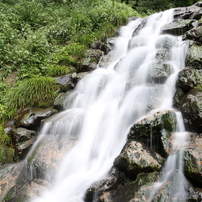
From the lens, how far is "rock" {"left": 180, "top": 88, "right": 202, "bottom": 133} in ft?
12.7

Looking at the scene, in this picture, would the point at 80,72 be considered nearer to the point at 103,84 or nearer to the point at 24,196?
the point at 103,84

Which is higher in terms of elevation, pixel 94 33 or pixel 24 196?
pixel 94 33

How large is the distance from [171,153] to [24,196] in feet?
9.63

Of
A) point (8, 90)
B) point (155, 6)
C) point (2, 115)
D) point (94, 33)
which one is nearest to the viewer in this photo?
point (2, 115)

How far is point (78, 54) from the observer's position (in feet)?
26.2

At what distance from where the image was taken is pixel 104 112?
5.46m

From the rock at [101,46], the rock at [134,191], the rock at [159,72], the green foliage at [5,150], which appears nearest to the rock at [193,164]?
the rock at [134,191]

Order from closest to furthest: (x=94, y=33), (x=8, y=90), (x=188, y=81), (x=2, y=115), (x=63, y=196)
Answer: (x=63, y=196) < (x=188, y=81) < (x=2, y=115) < (x=8, y=90) < (x=94, y=33)

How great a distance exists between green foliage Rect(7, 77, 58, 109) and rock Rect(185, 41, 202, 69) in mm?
4455

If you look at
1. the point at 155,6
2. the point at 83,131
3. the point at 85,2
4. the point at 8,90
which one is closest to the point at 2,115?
the point at 8,90

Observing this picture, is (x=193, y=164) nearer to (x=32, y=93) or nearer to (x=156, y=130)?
(x=156, y=130)

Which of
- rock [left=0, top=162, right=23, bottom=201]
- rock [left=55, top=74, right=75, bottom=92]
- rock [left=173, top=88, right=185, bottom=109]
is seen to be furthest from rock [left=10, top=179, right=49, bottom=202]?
rock [left=173, top=88, right=185, bottom=109]

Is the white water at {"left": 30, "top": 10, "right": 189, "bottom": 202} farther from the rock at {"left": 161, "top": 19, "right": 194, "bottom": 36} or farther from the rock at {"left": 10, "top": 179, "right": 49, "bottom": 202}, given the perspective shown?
the rock at {"left": 161, "top": 19, "right": 194, "bottom": 36}

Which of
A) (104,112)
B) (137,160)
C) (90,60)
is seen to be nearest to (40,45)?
(90,60)
